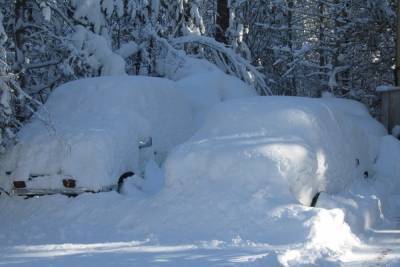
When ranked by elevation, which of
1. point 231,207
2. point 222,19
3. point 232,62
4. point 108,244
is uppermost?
point 222,19

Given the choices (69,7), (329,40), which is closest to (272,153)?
(69,7)

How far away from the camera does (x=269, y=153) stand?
723 centimetres

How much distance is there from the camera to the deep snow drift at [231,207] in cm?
616

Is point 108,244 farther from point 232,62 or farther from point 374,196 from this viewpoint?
point 232,62

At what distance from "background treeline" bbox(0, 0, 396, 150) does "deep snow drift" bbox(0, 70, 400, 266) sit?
177 centimetres

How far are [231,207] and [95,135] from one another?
238 cm

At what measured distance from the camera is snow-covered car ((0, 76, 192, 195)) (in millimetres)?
7863

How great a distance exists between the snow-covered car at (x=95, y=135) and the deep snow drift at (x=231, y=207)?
29 cm

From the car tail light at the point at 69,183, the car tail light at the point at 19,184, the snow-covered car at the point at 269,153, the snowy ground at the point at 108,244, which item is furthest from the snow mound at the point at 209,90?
the car tail light at the point at 19,184

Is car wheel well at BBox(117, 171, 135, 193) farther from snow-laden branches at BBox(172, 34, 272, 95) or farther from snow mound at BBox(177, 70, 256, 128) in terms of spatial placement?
snow-laden branches at BBox(172, 34, 272, 95)

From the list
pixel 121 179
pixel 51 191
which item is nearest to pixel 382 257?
pixel 121 179

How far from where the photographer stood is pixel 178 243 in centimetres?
655

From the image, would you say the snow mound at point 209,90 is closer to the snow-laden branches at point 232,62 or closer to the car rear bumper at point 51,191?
the snow-laden branches at point 232,62

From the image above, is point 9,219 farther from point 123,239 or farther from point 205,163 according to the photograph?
point 205,163
